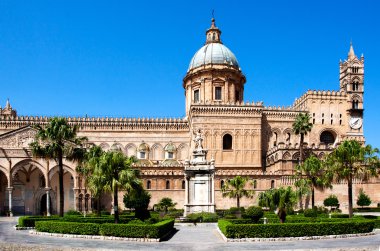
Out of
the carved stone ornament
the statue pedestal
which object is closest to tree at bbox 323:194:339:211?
the statue pedestal

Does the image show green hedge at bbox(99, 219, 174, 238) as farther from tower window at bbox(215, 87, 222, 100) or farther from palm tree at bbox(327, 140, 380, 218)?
tower window at bbox(215, 87, 222, 100)

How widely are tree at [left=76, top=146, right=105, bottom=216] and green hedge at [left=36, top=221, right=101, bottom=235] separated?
13.5 ft

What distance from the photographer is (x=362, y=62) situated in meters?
64.6

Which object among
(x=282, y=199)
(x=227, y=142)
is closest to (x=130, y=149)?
(x=227, y=142)

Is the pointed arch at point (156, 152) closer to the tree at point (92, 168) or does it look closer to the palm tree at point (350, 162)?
the tree at point (92, 168)

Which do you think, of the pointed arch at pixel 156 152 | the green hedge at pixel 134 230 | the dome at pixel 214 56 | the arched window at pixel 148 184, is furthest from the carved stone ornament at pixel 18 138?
the green hedge at pixel 134 230

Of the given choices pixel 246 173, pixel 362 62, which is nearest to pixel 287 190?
pixel 246 173

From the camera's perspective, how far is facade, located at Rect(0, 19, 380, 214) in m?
49.2

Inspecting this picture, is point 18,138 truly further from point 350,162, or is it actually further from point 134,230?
point 350,162

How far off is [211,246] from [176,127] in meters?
41.6

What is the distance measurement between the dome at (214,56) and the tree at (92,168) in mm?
25838

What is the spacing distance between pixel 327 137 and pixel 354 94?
270 inches

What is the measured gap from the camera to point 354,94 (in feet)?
208

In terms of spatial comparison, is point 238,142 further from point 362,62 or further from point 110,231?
point 110,231
